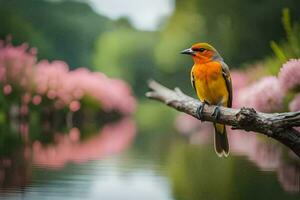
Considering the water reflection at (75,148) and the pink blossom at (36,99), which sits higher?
the pink blossom at (36,99)

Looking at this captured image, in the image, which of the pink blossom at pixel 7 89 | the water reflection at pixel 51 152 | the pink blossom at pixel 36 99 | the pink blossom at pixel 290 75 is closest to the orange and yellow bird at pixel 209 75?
the water reflection at pixel 51 152

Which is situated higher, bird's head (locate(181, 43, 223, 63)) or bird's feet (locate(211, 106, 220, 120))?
bird's head (locate(181, 43, 223, 63))

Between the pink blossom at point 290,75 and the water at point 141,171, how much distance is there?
1.07ft

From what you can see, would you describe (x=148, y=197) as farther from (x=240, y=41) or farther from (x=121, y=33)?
(x=121, y=33)

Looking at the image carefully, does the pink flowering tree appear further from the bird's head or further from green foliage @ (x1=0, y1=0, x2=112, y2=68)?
the bird's head

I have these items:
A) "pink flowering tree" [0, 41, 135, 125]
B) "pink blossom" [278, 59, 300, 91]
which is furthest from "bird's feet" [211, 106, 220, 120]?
"pink flowering tree" [0, 41, 135, 125]

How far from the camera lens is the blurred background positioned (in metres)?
2.82

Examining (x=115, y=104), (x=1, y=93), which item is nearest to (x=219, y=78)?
(x=1, y=93)

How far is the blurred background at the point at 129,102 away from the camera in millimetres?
2818

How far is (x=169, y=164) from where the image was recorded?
3469 millimetres

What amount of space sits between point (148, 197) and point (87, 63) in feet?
24.2

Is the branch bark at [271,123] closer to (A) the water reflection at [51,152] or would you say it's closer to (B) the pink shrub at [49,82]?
(A) the water reflection at [51,152]

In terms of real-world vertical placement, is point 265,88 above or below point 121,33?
below

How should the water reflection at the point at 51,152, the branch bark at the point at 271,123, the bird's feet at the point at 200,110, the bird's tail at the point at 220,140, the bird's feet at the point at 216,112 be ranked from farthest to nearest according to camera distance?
the water reflection at the point at 51,152 < the bird's tail at the point at 220,140 < the bird's feet at the point at 200,110 < the bird's feet at the point at 216,112 < the branch bark at the point at 271,123
